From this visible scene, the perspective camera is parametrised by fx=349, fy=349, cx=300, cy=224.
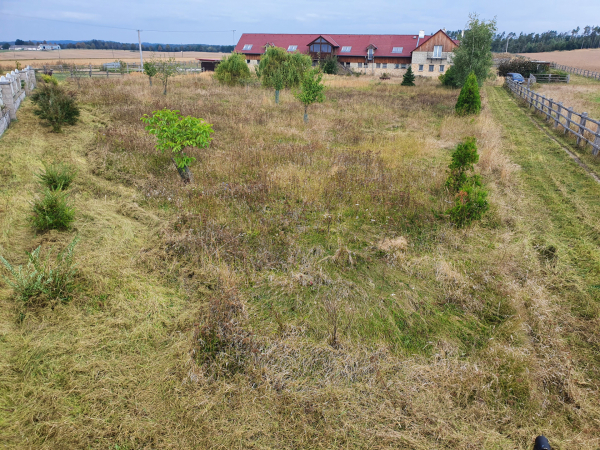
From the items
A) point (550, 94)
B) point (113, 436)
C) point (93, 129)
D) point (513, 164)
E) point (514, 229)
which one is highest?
point (550, 94)

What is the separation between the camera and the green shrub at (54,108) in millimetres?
12367

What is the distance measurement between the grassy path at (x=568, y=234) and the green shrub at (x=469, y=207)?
44.6 inches

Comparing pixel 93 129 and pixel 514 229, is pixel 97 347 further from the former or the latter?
pixel 93 129

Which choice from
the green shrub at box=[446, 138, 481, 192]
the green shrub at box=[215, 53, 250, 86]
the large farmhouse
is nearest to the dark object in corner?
the green shrub at box=[446, 138, 481, 192]

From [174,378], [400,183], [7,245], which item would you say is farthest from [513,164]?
[7,245]

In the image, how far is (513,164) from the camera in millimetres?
11641

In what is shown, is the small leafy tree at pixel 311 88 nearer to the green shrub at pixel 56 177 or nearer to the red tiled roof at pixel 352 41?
the green shrub at pixel 56 177

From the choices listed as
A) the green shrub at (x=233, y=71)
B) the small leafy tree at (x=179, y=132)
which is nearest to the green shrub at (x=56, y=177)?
the small leafy tree at (x=179, y=132)

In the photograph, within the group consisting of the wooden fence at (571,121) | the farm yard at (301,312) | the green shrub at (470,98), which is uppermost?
the green shrub at (470,98)

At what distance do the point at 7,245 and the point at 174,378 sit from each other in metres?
4.24

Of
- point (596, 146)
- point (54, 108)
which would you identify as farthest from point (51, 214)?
point (596, 146)

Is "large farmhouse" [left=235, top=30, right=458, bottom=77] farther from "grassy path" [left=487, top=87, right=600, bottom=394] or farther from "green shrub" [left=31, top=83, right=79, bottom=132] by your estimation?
"green shrub" [left=31, top=83, right=79, bottom=132]

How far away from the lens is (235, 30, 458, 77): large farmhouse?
167 feet

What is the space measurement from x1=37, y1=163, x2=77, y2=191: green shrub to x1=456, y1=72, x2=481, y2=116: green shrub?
1860 centimetres
